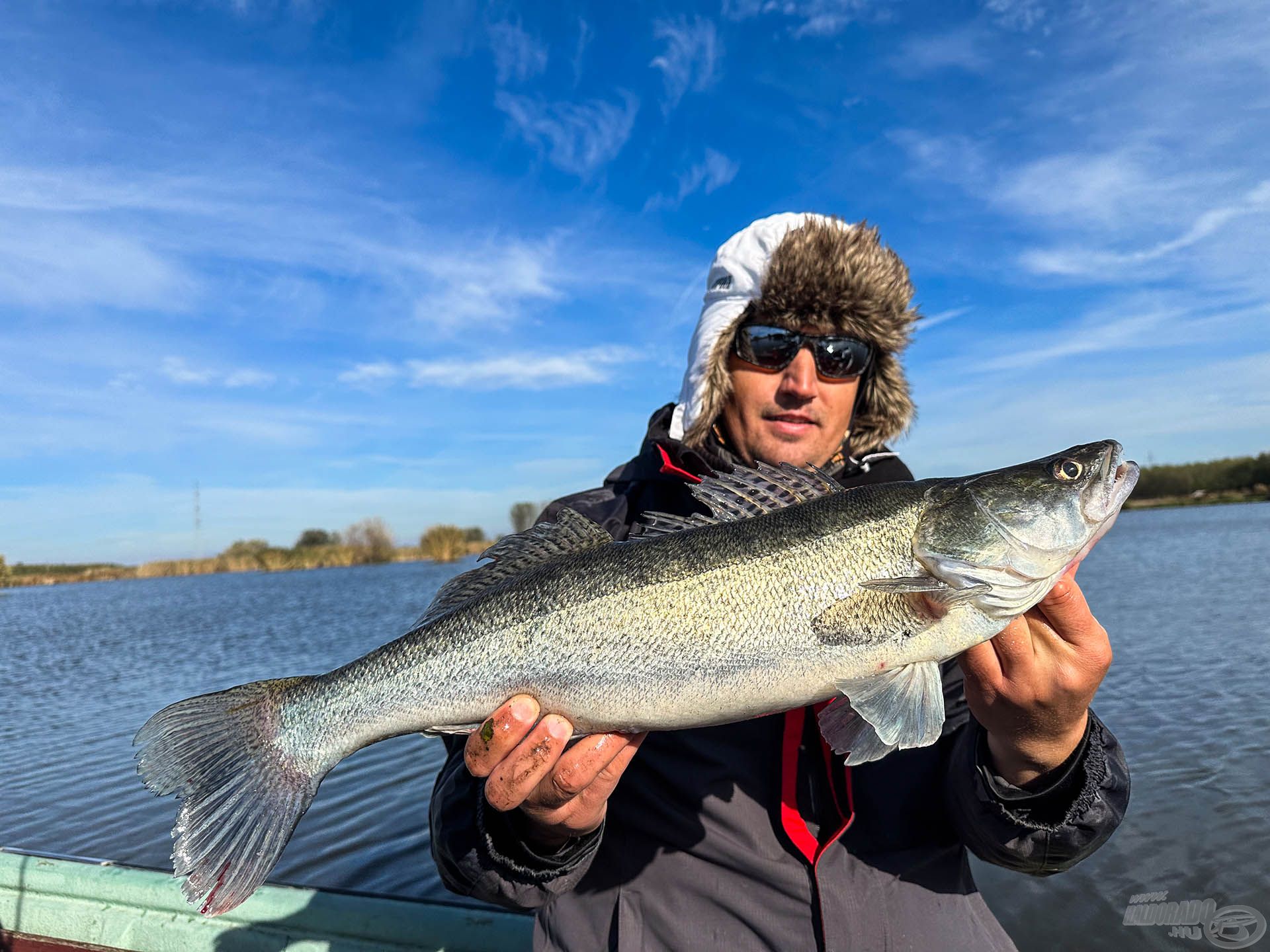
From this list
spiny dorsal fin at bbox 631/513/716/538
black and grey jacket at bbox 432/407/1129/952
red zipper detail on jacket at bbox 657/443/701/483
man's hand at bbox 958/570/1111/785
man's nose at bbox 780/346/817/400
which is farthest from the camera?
man's nose at bbox 780/346/817/400

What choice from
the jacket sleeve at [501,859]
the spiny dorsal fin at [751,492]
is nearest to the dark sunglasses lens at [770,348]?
the spiny dorsal fin at [751,492]

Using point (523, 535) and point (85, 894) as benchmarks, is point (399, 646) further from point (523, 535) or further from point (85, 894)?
point (85, 894)

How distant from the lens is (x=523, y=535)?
2.88 m

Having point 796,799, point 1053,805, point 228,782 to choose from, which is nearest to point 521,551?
point 228,782

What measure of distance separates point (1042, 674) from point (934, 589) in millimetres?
389

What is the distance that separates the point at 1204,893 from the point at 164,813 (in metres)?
10.8

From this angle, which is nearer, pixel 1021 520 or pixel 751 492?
pixel 1021 520

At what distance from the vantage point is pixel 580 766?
2434 mm

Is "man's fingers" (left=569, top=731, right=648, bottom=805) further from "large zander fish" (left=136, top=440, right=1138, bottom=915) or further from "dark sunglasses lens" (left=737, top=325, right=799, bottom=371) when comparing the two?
"dark sunglasses lens" (left=737, top=325, right=799, bottom=371)

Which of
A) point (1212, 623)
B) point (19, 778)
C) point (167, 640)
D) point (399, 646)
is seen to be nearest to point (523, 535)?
point (399, 646)

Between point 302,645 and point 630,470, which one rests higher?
point 630,470

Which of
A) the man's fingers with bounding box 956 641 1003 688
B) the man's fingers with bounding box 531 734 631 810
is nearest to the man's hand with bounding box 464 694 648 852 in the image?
the man's fingers with bounding box 531 734 631 810

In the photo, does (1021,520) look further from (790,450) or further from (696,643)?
(790,450)

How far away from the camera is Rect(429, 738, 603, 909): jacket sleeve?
2.63 metres
